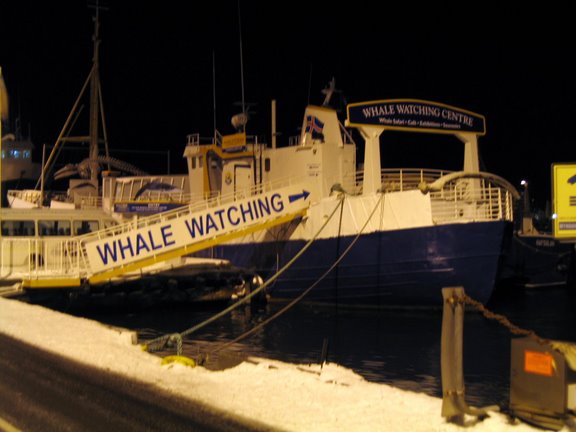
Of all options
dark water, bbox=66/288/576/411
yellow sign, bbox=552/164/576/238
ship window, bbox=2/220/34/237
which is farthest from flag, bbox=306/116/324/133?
yellow sign, bbox=552/164/576/238

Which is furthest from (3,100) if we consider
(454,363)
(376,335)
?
(454,363)

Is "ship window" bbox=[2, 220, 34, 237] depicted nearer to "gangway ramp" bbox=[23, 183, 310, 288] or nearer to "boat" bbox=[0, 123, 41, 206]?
"gangway ramp" bbox=[23, 183, 310, 288]

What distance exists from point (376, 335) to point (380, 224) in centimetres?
416

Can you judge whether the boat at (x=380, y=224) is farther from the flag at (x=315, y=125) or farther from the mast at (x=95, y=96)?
the mast at (x=95, y=96)

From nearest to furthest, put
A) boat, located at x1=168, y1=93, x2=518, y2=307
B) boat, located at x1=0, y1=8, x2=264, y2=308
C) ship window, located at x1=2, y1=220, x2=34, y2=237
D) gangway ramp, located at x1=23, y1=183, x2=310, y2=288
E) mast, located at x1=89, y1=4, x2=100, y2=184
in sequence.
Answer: boat, located at x1=168, y1=93, x2=518, y2=307
gangway ramp, located at x1=23, y1=183, x2=310, y2=288
boat, located at x1=0, y1=8, x2=264, y2=308
ship window, located at x1=2, y1=220, x2=34, y2=237
mast, located at x1=89, y1=4, x2=100, y2=184

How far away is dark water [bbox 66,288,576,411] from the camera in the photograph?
13828mm

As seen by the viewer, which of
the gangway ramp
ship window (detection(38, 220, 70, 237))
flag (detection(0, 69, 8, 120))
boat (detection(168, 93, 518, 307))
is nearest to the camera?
boat (detection(168, 93, 518, 307))

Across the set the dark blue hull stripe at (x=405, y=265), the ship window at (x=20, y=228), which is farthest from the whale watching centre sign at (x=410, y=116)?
the ship window at (x=20, y=228)

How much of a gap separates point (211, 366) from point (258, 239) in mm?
16247

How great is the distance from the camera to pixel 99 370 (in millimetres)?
10188

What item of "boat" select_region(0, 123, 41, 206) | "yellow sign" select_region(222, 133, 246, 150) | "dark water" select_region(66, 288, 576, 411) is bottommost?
"dark water" select_region(66, 288, 576, 411)

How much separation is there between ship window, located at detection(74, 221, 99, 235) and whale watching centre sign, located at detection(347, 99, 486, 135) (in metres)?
16.5

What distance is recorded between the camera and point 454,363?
7137mm

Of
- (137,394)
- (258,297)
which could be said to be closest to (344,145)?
(258,297)
